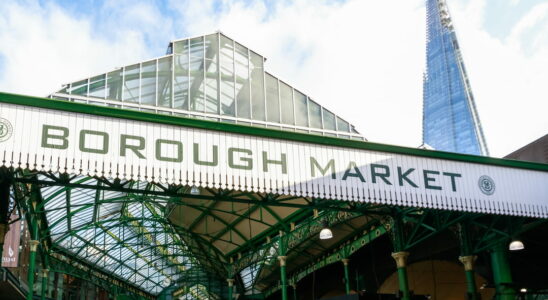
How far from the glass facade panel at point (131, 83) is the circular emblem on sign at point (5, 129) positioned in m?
19.5

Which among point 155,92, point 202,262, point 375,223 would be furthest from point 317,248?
point 202,262

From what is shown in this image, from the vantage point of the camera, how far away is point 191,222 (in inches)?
1399

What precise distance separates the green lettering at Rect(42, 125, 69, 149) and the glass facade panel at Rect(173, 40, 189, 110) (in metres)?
19.6

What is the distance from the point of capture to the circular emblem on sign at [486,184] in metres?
15.9

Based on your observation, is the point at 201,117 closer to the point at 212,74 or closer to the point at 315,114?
the point at 212,74

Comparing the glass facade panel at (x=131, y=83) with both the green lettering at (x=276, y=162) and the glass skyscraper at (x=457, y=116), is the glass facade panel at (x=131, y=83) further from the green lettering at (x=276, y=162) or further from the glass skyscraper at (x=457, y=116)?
the glass skyscraper at (x=457, y=116)

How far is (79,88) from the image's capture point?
30.6 m

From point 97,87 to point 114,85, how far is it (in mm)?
870

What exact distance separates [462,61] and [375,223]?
612ft

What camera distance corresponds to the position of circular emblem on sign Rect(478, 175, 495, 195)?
15886 millimetres

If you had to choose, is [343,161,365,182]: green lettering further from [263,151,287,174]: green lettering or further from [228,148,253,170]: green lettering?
[228,148,253,170]: green lettering

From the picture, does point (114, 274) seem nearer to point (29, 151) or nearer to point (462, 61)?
point (29, 151)

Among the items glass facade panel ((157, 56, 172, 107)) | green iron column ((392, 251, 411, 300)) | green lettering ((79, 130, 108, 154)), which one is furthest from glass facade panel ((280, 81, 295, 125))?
green lettering ((79, 130, 108, 154))

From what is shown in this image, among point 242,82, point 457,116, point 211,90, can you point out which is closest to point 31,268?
point 211,90
